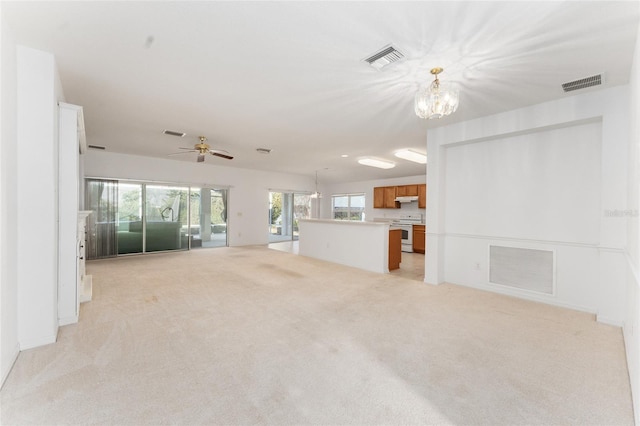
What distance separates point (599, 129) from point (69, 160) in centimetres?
601

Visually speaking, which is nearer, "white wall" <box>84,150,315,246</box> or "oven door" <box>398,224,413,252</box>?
"white wall" <box>84,150,315,246</box>

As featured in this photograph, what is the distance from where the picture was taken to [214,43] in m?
2.21

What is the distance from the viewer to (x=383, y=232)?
5.33 metres

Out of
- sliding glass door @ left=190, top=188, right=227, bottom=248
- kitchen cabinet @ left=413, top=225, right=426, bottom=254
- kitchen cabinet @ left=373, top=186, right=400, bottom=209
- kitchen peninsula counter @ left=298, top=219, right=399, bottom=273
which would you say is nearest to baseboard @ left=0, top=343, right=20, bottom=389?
kitchen peninsula counter @ left=298, top=219, right=399, bottom=273

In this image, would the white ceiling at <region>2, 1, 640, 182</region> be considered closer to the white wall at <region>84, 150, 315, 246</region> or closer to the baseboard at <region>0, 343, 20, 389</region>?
the baseboard at <region>0, 343, 20, 389</region>

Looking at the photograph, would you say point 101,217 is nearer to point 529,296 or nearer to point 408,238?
point 408,238

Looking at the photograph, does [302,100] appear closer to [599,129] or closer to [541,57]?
[541,57]

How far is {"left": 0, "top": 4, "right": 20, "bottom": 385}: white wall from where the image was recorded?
1.92m

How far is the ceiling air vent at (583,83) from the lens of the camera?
107 inches

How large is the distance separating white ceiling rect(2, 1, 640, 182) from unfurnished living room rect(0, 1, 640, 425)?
0.9 inches

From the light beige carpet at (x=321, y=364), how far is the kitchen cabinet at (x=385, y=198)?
559cm

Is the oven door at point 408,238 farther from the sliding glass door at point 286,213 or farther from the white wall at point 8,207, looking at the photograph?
the white wall at point 8,207

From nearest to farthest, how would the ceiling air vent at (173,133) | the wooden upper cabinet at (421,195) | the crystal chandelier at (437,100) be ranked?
the crystal chandelier at (437,100) → the ceiling air vent at (173,133) → the wooden upper cabinet at (421,195)

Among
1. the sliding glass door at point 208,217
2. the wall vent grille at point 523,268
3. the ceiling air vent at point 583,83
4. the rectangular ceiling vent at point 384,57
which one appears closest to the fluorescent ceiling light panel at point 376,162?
the wall vent grille at point 523,268
